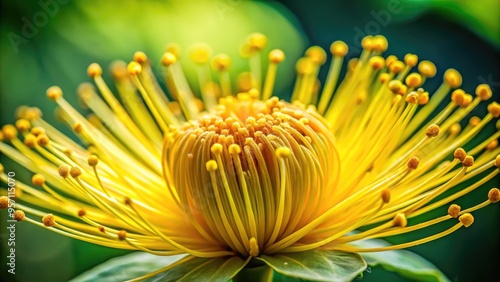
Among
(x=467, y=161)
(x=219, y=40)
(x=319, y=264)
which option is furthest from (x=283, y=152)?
(x=219, y=40)

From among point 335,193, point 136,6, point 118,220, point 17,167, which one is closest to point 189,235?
point 118,220

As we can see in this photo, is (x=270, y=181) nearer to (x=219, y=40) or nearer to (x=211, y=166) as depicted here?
(x=211, y=166)

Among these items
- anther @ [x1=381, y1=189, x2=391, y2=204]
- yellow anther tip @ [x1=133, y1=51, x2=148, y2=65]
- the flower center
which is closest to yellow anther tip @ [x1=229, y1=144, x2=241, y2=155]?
the flower center

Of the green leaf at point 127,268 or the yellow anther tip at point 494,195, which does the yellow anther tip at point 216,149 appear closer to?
the green leaf at point 127,268

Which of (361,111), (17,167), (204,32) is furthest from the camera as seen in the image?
(204,32)

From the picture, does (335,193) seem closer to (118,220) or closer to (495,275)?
(118,220)
